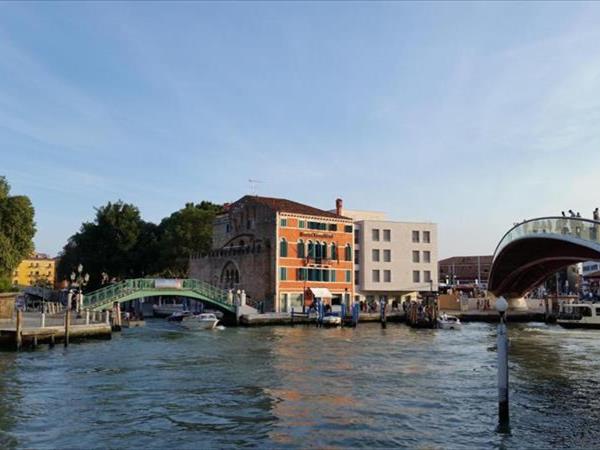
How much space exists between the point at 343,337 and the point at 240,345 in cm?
743

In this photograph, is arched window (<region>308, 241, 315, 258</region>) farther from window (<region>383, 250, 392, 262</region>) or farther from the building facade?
the building facade

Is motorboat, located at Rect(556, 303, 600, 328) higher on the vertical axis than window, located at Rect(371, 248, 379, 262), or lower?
lower

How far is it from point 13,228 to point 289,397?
30679mm

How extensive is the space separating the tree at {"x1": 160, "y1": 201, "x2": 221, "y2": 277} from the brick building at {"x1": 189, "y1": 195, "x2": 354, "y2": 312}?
921 cm

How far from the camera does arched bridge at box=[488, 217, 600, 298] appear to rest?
92.1 feet

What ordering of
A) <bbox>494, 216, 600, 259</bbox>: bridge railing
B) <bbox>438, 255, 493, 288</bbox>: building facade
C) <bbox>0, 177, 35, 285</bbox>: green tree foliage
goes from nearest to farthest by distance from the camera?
<bbox>494, 216, 600, 259</bbox>: bridge railing
<bbox>0, 177, 35, 285</bbox>: green tree foliage
<bbox>438, 255, 493, 288</bbox>: building facade

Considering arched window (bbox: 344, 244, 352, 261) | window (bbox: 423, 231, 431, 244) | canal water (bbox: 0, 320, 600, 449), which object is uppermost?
window (bbox: 423, 231, 431, 244)

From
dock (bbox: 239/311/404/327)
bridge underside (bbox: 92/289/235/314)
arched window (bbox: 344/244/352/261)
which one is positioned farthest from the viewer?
arched window (bbox: 344/244/352/261)

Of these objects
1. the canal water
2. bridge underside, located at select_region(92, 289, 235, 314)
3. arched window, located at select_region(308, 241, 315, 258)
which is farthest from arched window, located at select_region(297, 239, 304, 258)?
the canal water

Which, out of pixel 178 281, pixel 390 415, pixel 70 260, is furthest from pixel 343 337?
pixel 70 260

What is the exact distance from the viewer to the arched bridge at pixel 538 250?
1105 inches

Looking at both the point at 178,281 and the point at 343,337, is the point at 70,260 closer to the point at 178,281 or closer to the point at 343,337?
the point at 178,281

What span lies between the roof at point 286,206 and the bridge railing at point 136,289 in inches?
347

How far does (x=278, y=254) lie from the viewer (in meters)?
48.8
